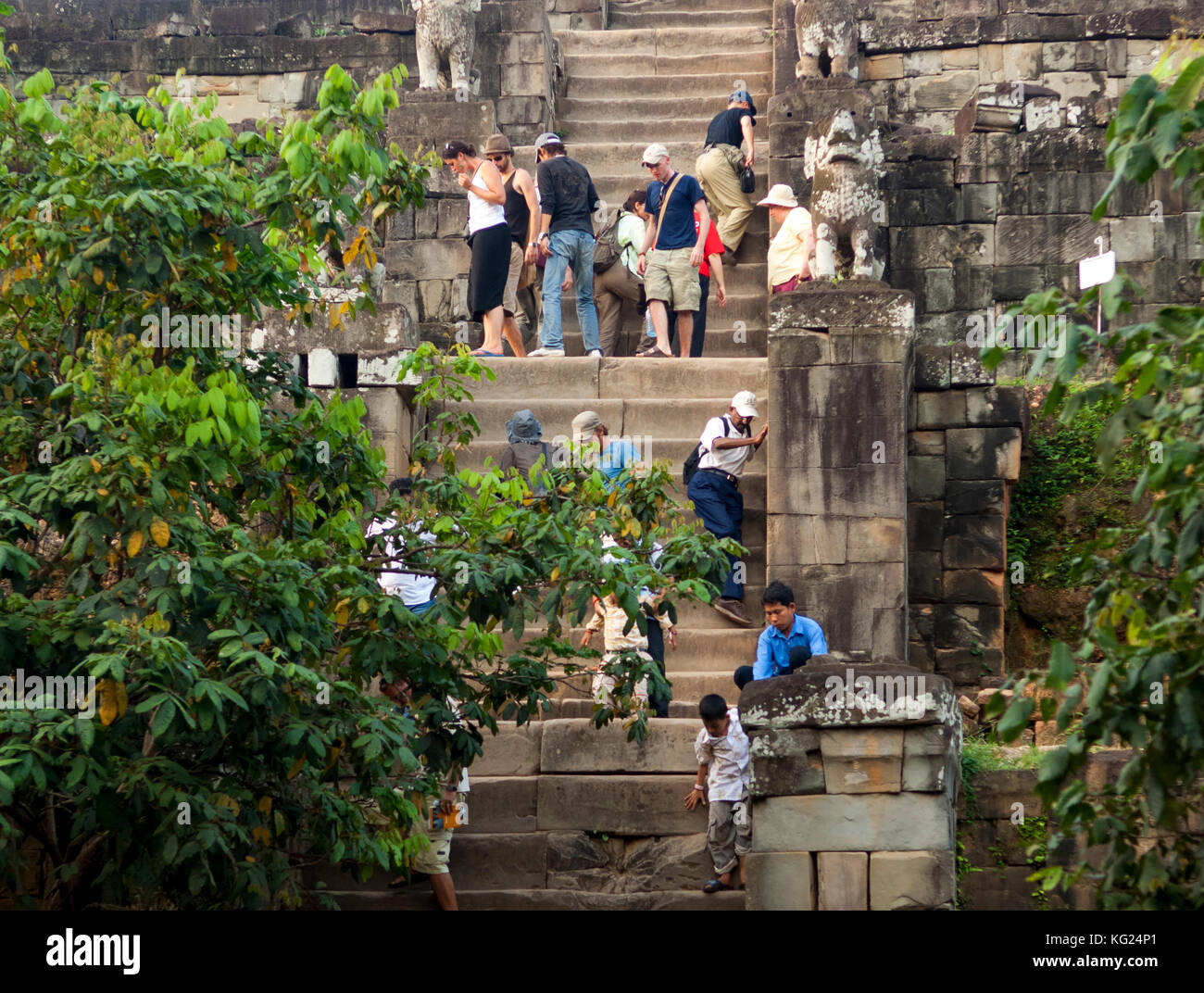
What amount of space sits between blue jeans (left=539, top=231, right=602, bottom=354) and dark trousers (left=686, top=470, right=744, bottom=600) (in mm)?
2129

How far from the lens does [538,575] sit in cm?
729

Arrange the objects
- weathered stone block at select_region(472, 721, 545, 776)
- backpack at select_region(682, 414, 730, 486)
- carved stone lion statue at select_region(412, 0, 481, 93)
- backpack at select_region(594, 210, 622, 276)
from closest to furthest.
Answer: weathered stone block at select_region(472, 721, 545, 776) → backpack at select_region(682, 414, 730, 486) → backpack at select_region(594, 210, 622, 276) → carved stone lion statue at select_region(412, 0, 481, 93)

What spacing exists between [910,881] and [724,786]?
127 centimetres

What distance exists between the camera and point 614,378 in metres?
12.0

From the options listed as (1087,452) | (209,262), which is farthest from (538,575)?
(1087,452)

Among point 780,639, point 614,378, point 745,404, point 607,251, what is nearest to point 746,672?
point 780,639

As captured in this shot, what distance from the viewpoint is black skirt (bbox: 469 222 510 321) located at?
1222cm

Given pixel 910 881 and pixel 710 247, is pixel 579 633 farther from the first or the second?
pixel 710 247

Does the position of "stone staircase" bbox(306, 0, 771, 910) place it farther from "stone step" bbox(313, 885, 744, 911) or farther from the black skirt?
the black skirt

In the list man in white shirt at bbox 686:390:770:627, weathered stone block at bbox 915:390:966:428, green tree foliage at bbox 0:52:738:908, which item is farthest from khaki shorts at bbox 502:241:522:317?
green tree foliage at bbox 0:52:738:908

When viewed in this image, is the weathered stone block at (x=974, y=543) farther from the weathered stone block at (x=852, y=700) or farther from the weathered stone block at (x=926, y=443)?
the weathered stone block at (x=852, y=700)

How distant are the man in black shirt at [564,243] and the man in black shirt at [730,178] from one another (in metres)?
1.59
